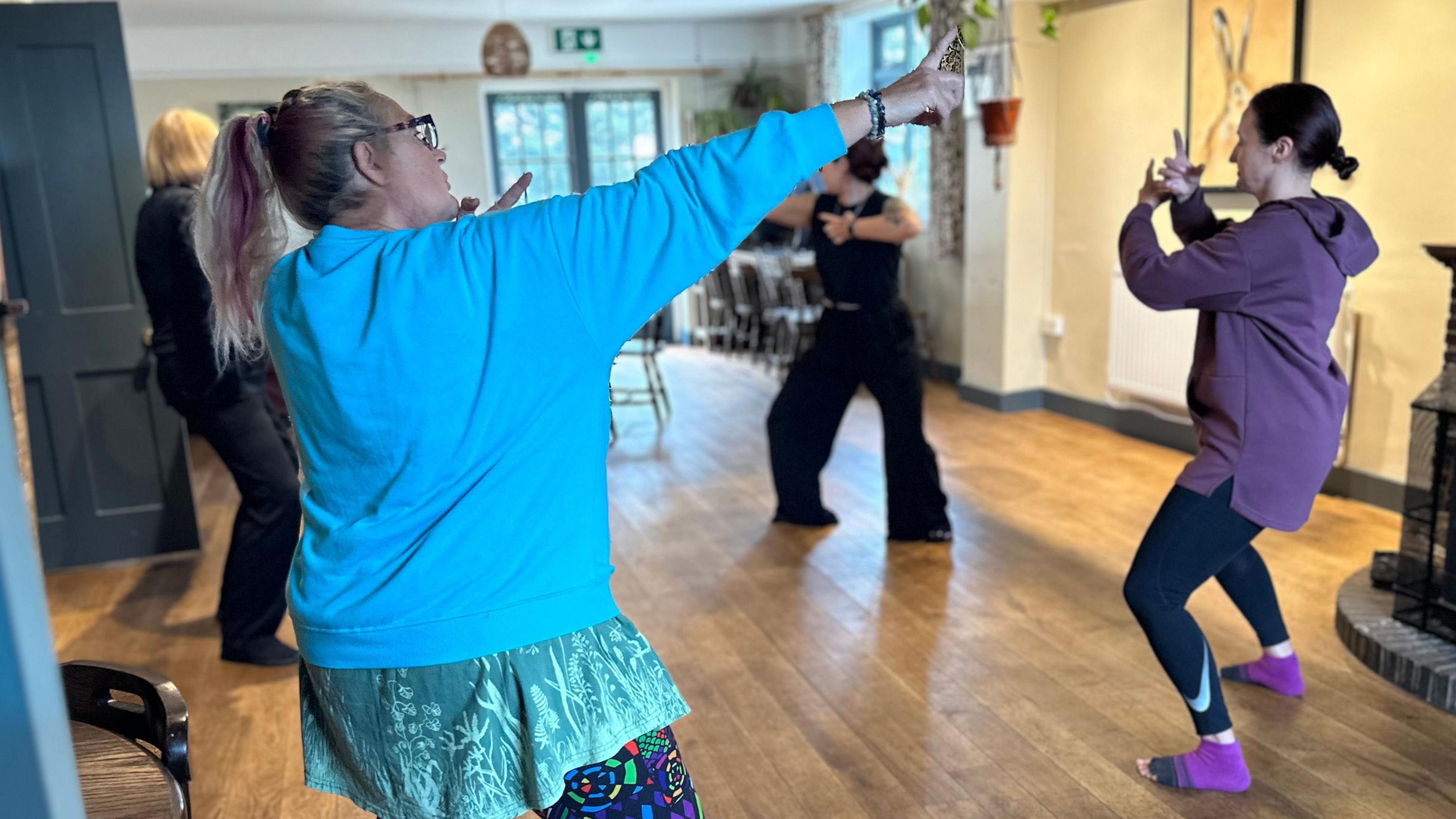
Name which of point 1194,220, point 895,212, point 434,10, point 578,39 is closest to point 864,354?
point 895,212

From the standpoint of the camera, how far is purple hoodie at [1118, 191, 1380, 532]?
85.7 inches

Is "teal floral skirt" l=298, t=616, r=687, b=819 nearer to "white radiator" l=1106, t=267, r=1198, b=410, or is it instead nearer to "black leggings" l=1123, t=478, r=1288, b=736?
"black leggings" l=1123, t=478, r=1288, b=736

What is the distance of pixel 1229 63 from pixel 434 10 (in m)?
5.99

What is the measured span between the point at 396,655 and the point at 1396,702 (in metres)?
2.68

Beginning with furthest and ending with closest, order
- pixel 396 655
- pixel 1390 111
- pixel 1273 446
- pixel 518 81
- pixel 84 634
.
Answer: pixel 518 81 → pixel 1390 111 → pixel 84 634 → pixel 1273 446 → pixel 396 655

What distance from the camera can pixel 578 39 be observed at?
962cm

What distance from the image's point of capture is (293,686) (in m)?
3.20

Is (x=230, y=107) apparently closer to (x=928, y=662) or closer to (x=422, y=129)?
(x=928, y=662)

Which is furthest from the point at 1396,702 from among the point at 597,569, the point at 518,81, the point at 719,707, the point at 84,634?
the point at 518,81

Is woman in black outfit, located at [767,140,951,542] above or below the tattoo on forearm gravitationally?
below

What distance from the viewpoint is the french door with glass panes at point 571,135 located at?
10.0 m

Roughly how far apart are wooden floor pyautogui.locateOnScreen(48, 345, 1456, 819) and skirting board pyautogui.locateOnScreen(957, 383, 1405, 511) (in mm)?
91

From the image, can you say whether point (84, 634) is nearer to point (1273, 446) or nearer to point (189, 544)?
point (189, 544)

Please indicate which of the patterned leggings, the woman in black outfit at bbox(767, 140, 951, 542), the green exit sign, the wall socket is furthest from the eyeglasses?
the green exit sign
